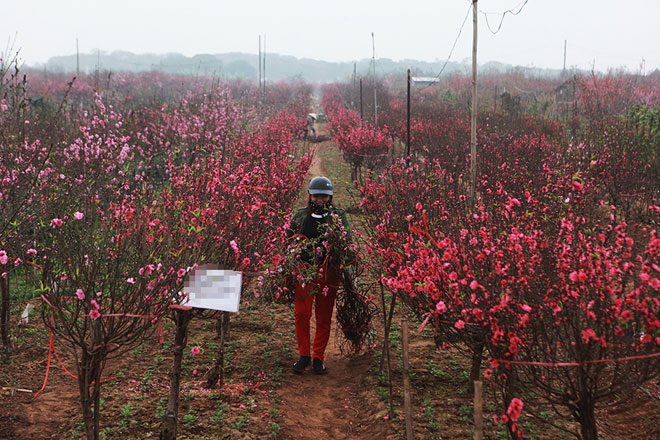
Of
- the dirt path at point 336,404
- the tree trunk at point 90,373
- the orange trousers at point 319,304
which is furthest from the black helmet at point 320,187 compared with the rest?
the tree trunk at point 90,373

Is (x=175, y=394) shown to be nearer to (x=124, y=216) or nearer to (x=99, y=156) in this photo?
(x=124, y=216)

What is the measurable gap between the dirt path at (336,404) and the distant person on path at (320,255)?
35cm

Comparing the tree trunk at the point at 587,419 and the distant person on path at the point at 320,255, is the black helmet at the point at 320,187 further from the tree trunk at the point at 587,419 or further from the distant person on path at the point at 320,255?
the tree trunk at the point at 587,419

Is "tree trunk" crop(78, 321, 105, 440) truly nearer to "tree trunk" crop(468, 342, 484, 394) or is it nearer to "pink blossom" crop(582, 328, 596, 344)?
"tree trunk" crop(468, 342, 484, 394)

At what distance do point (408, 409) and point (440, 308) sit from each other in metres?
1.17

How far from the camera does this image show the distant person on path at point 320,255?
5.34m

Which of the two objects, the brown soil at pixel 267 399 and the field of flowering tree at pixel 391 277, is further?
the brown soil at pixel 267 399

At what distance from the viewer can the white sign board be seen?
388 centimetres

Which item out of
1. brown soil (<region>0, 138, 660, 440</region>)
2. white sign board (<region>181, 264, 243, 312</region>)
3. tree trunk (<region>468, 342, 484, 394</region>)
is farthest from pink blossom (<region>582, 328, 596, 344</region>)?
white sign board (<region>181, 264, 243, 312</region>)

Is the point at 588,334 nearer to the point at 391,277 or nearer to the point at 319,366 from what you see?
the point at 391,277

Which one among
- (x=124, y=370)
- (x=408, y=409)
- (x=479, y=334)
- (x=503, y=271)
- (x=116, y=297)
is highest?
(x=503, y=271)

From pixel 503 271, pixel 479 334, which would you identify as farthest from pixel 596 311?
pixel 479 334

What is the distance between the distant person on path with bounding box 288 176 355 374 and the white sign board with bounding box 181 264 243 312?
1.43 metres

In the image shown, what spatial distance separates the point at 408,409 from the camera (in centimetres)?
394
